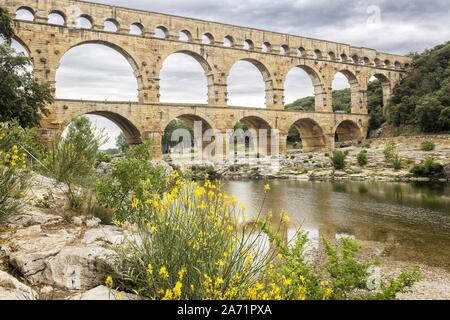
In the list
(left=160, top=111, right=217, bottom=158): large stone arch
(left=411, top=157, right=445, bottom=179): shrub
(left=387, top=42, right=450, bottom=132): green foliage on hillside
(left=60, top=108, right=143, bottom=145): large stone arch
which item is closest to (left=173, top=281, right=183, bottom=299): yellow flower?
(left=411, top=157, right=445, bottom=179): shrub

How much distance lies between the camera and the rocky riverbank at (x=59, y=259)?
3270mm

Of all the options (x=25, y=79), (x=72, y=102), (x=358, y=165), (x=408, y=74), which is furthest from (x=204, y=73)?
(x=408, y=74)

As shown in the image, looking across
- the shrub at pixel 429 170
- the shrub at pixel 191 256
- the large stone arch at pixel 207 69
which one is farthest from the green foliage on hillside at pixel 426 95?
the shrub at pixel 191 256

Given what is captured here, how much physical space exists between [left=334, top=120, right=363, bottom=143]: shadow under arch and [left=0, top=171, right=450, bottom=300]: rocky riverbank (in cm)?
3311

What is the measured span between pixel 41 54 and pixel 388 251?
23.3 m

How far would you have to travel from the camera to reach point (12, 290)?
2996mm

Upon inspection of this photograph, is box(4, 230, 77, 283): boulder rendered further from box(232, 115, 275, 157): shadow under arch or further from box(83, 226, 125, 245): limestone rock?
box(232, 115, 275, 157): shadow under arch

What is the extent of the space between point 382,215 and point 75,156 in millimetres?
8668

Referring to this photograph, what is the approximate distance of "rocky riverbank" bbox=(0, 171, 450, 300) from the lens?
3270 millimetres

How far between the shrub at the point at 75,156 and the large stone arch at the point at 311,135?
2836 centimetres

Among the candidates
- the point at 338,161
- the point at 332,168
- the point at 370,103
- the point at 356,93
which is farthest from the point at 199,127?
the point at 370,103

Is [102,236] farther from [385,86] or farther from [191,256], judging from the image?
[385,86]

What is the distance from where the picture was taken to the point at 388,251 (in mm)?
7551
